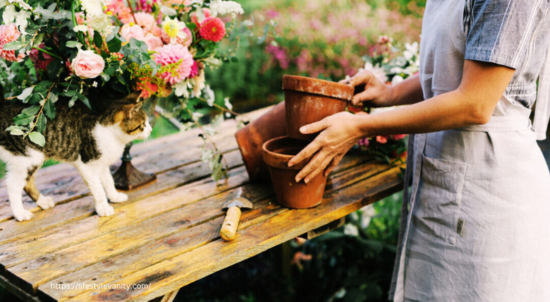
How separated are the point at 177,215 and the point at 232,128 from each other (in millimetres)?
1131

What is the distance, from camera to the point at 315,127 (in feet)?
4.35

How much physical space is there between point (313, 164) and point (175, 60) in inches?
24.4

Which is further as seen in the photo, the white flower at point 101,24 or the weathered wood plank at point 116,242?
the white flower at point 101,24

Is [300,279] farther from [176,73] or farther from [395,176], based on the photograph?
[176,73]

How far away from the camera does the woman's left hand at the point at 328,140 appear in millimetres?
1289

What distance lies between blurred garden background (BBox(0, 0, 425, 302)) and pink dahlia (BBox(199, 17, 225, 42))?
0.26 metres

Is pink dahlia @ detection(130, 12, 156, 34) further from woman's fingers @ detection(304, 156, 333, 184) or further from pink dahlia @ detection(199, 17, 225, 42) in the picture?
woman's fingers @ detection(304, 156, 333, 184)

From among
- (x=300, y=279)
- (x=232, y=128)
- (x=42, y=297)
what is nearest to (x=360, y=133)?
(x=42, y=297)

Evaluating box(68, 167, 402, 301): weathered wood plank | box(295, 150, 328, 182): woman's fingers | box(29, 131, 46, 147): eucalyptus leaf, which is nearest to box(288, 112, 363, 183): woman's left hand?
box(295, 150, 328, 182): woman's fingers

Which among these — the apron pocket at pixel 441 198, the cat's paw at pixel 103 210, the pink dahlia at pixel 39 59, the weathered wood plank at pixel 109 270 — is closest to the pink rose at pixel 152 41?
the pink dahlia at pixel 39 59

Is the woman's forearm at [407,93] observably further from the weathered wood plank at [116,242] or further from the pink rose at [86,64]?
the pink rose at [86,64]

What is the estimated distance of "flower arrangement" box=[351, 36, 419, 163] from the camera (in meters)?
1.95

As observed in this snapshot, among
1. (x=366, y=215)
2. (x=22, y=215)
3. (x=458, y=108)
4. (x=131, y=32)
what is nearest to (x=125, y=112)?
(x=131, y=32)

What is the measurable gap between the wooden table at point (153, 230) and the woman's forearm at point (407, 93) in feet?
1.12
